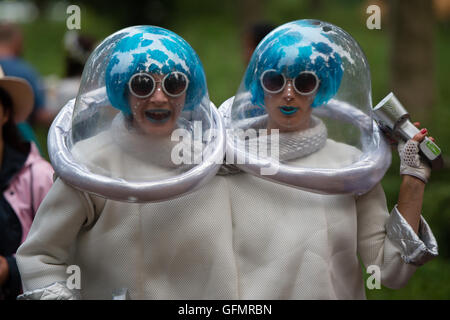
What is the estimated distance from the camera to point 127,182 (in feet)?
7.31

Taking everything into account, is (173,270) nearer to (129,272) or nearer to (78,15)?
(129,272)

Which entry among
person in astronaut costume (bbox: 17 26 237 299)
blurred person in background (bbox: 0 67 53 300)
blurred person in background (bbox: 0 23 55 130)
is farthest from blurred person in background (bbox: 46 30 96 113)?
person in astronaut costume (bbox: 17 26 237 299)

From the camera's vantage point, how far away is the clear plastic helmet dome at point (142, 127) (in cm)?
224

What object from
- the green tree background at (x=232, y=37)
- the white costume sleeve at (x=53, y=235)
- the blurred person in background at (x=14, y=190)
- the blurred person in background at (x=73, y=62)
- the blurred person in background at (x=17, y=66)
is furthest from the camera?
the green tree background at (x=232, y=37)

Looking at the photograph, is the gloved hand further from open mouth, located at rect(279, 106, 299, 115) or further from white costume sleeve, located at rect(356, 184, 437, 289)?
open mouth, located at rect(279, 106, 299, 115)

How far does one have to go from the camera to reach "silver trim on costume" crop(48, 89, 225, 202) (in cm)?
221

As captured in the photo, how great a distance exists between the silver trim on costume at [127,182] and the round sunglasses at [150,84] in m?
0.16

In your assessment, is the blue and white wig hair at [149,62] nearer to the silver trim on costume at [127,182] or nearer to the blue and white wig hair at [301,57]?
the silver trim on costume at [127,182]

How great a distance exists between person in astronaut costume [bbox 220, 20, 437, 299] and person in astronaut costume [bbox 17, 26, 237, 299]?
0.36ft

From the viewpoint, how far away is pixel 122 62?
89.6 inches

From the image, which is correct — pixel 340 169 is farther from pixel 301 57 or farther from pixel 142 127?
pixel 142 127

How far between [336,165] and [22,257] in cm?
116

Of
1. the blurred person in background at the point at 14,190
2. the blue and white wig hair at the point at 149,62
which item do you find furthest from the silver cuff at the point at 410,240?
the blurred person in background at the point at 14,190

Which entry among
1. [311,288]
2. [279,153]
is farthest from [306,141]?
[311,288]
